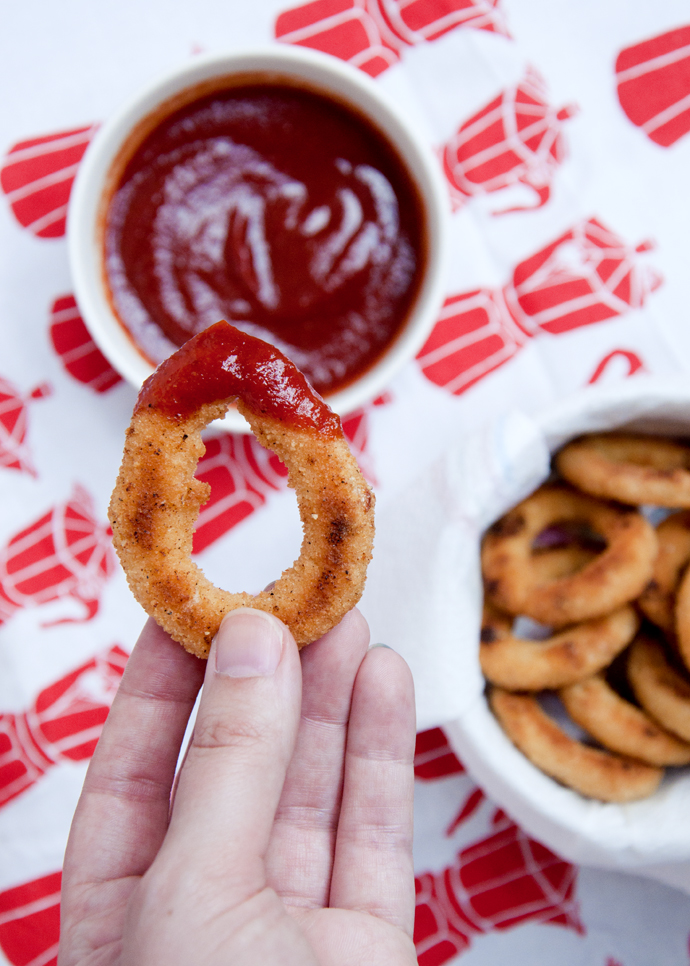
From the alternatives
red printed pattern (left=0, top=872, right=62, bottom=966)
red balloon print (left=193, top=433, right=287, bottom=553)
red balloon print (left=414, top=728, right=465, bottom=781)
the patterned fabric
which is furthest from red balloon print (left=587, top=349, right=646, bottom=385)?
red printed pattern (left=0, top=872, right=62, bottom=966)

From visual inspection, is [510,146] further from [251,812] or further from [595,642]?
[251,812]

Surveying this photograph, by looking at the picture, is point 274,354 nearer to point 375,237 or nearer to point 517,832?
point 375,237

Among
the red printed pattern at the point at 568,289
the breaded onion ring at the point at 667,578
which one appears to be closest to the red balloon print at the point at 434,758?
the breaded onion ring at the point at 667,578

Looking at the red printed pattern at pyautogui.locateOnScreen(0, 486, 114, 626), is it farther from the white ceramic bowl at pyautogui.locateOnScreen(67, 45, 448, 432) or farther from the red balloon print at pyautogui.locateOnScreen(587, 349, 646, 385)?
Result: the red balloon print at pyautogui.locateOnScreen(587, 349, 646, 385)

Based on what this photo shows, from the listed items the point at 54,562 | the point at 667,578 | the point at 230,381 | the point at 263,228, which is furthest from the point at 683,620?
the point at 54,562

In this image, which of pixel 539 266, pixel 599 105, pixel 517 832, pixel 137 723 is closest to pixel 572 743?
pixel 517 832

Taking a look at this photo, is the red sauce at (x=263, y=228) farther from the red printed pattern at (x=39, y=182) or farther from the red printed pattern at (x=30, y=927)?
the red printed pattern at (x=30, y=927)
